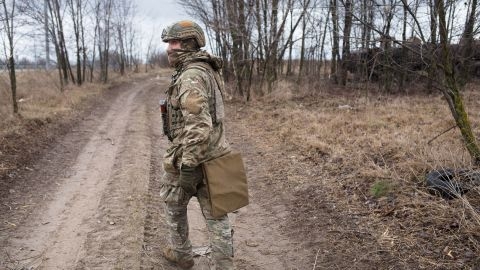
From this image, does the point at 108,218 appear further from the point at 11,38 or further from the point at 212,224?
the point at 11,38

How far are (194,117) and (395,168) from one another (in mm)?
3897

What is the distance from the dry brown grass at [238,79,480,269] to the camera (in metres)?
3.83

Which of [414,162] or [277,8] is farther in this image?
[277,8]

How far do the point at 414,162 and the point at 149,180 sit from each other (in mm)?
3821

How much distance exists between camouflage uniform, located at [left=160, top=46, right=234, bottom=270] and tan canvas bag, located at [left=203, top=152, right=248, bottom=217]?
0.28 feet

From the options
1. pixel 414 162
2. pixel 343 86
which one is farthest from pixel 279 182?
pixel 343 86

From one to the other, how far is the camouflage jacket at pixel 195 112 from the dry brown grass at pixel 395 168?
2.09 m

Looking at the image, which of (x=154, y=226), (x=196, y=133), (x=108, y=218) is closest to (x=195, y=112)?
(x=196, y=133)

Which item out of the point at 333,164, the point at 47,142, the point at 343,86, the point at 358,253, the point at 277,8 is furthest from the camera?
the point at 343,86

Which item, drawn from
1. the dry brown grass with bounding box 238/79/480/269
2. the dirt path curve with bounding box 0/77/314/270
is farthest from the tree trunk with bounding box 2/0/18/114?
the dry brown grass with bounding box 238/79/480/269

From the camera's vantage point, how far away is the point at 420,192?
465cm

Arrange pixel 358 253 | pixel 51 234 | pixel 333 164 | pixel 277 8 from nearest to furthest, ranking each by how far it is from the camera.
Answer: pixel 358 253 → pixel 51 234 → pixel 333 164 → pixel 277 8

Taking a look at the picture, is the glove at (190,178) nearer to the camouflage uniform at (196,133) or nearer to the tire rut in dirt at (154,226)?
the camouflage uniform at (196,133)

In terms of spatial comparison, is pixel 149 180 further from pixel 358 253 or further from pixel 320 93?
pixel 320 93
